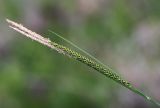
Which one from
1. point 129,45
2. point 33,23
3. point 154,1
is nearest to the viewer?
point 154,1

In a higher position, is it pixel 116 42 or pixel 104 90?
pixel 116 42

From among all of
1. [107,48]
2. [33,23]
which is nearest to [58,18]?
[33,23]

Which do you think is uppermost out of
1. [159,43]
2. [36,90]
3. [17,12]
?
[159,43]

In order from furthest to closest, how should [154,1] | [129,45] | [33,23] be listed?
[33,23], [129,45], [154,1]

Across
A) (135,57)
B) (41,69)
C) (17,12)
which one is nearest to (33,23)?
(17,12)

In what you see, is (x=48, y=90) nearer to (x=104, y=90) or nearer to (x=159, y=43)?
(x=104, y=90)

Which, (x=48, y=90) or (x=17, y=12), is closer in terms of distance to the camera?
(x=48, y=90)
